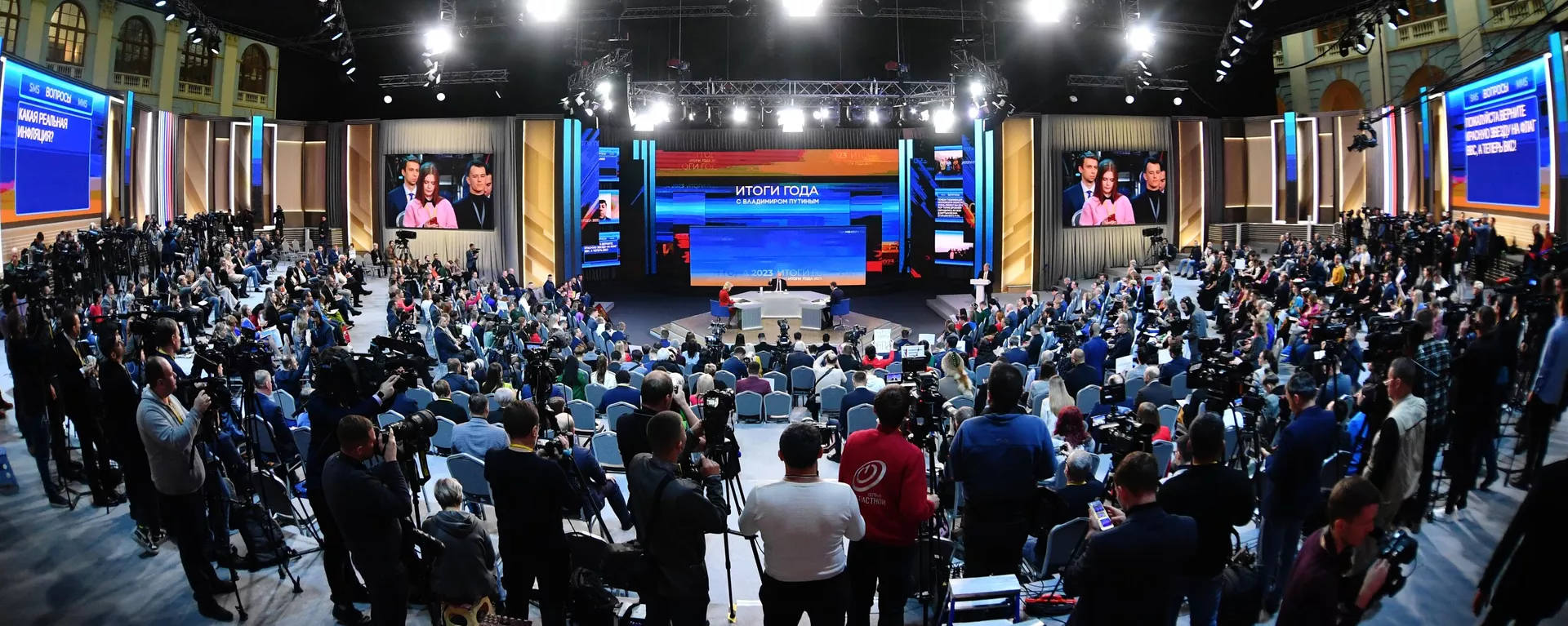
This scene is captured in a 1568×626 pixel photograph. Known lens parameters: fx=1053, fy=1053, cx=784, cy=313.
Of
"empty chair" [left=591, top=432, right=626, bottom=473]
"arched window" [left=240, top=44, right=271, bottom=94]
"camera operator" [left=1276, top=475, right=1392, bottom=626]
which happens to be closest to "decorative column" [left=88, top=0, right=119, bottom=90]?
"arched window" [left=240, top=44, right=271, bottom=94]

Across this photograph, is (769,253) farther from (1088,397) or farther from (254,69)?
(1088,397)

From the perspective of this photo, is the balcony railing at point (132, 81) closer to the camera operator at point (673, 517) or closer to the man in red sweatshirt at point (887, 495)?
the camera operator at point (673, 517)

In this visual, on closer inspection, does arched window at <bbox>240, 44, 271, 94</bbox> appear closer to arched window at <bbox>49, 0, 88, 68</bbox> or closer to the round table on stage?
arched window at <bbox>49, 0, 88, 68</bbox>

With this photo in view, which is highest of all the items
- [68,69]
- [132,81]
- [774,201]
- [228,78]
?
[228,78]

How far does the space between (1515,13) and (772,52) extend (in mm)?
14806

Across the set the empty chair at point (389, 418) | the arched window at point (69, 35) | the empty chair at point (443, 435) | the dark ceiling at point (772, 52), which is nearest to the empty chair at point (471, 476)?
the empty chair at point (443, 435)

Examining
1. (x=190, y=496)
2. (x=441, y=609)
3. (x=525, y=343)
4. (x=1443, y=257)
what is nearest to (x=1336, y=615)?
(x=441, y=609)

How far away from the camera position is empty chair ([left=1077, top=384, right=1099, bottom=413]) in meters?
9.44

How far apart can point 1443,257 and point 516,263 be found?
18.5m

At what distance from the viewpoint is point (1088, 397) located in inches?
374

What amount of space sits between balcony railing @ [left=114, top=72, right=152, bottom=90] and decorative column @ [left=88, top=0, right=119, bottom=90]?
24.4 inches

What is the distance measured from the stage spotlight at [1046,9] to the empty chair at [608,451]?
12.1 meters

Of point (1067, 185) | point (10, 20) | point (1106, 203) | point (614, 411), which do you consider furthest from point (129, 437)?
point (1106, 203)

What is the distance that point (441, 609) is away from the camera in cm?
479
